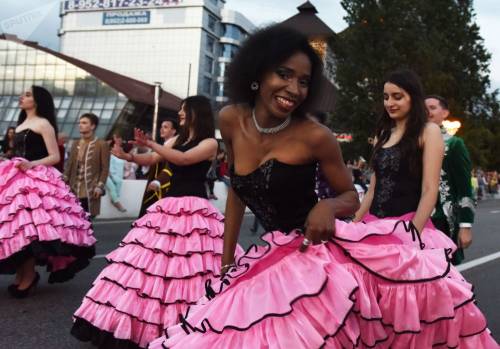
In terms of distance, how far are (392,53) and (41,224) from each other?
3491 centimetres

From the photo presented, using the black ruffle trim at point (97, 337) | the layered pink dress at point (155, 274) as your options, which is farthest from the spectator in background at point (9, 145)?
the black ruffle trim at point (97, 337)

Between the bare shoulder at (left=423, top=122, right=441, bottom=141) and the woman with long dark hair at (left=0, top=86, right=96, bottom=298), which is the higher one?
the bare shoulder at (left=423, top=122, right=441, bottom=141)

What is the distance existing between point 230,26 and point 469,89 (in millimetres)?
41446

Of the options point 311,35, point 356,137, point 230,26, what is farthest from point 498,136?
point 311,35

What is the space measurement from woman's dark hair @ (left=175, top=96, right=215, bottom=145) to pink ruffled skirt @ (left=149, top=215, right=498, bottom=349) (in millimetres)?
2551

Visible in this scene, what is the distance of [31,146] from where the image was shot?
6.08 metres

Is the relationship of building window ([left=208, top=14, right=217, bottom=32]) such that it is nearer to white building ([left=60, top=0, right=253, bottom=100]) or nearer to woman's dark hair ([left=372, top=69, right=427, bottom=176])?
white building ([left=60, top=0, right=253, bottom=100])

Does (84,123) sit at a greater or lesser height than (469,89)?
lesser

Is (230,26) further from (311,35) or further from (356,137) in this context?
(311,35)

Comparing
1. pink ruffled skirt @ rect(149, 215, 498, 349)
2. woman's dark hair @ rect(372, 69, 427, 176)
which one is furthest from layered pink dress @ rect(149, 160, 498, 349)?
woman's dark hair @ rect(372, 69, 427, 176)

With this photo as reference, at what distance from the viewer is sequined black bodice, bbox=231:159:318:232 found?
8.10ft

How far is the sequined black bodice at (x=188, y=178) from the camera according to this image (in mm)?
5027

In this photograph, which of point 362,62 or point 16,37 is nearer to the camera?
point 362,62

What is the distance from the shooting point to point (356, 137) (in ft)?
133
